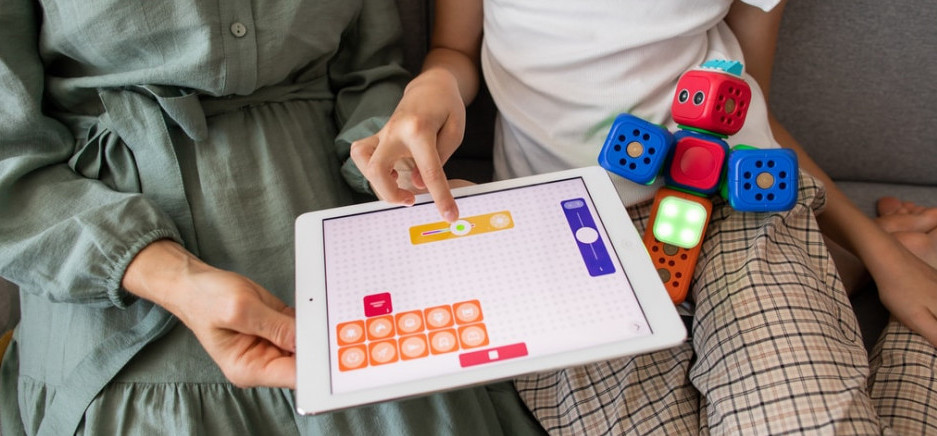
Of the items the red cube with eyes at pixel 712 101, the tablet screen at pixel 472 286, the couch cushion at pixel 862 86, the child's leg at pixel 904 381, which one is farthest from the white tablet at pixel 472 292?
the couch cushion at pixel 862 86

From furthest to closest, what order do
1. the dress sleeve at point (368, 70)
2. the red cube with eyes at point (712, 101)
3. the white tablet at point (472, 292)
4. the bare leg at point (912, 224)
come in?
the bare leg at point (912, 224) → the dress sleeve at point (368, 70) → the red cube with eyes at point (712, 101) → the white tablet at point (472, 292)

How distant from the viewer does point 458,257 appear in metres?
0.53

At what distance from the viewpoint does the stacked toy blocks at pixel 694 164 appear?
0.58 m

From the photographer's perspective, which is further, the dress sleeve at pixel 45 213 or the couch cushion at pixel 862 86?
the couch cushion at pixel 862 86

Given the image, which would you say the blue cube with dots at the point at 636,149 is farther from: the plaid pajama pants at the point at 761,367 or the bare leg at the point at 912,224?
the bare leg at the point at 912,224

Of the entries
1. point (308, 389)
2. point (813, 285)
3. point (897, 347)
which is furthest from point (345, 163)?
point (897, 347)

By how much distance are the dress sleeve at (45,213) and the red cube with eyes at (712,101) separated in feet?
1.69

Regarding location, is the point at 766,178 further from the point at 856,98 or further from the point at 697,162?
the point at 856,98

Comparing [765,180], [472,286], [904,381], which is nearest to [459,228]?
[472,286]

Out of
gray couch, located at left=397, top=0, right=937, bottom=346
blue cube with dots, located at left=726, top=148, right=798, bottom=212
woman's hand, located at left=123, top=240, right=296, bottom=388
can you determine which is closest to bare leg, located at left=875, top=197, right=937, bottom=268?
gray couch, located at left=397, top=0, right=937, bottom=346

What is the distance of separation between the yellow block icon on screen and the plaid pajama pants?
0.21m

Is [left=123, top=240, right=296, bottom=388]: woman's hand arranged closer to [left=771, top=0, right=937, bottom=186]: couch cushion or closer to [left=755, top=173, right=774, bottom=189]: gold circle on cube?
[left=755, top=173, right=774, bottom=189]: gold circle on cube

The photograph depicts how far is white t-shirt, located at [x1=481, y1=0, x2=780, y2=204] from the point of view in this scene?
2.22 feet

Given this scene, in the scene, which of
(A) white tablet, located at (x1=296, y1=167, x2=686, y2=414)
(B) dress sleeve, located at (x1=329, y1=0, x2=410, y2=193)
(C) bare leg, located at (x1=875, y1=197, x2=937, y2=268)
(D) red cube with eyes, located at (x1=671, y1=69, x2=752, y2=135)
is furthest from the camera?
(C) bare leg, located at (x1=875, y1=197, x2=937, y2=268)
